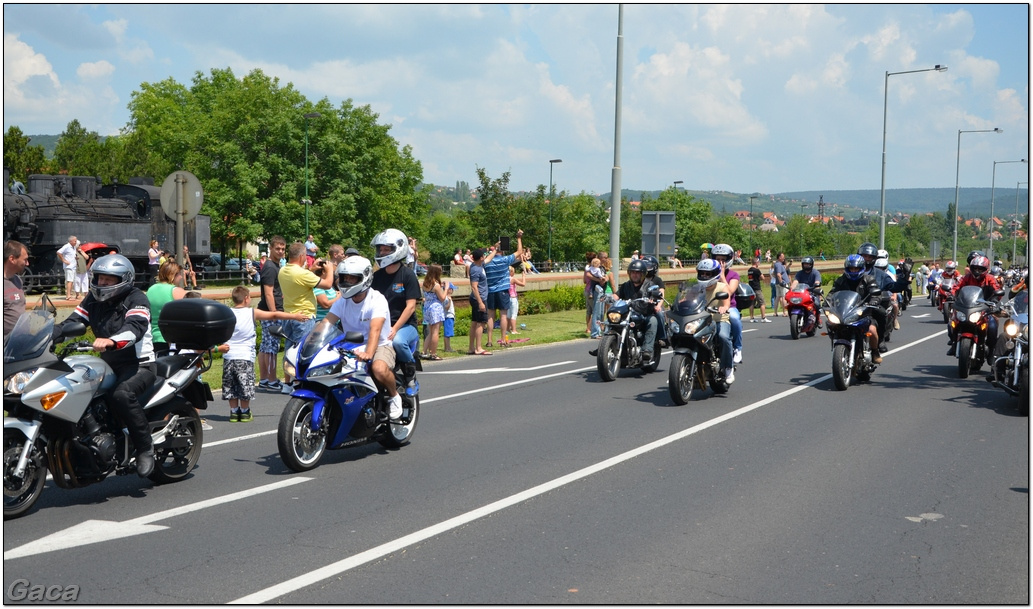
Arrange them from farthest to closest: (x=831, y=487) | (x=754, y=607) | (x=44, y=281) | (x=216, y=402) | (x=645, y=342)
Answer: (x=44, y=281) → (x=645, y=342) → (x=216, y=402) → (x=831, y=487) → (x=754, y=607)

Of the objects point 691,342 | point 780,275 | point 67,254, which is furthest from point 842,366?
point 67,254

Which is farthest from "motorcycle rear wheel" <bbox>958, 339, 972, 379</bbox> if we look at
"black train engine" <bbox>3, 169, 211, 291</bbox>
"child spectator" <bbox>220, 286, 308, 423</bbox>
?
"black train engine" <bbox>3, 169, 211, 291</bbox>

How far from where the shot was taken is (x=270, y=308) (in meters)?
12.4

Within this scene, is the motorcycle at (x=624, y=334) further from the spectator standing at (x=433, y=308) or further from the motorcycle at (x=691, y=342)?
the spectator standing at (x=433, y=308)

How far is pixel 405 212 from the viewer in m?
68.9

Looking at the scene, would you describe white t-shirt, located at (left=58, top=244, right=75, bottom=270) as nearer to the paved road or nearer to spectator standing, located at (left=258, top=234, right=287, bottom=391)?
spectator standing, located at (left=258, top=234, right=287, bottom=391)

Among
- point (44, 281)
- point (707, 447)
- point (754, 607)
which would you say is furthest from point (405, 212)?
point (754, 607)

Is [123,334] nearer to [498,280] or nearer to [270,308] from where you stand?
[270,308]

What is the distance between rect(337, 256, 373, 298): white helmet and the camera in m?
8.43

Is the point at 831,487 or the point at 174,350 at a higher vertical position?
the point at 174,350

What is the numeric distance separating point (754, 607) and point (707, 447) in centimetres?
436

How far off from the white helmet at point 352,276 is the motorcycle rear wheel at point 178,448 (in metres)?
1.54

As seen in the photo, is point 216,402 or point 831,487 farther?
point 216,402

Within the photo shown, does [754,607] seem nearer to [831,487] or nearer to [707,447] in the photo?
[831,487]
